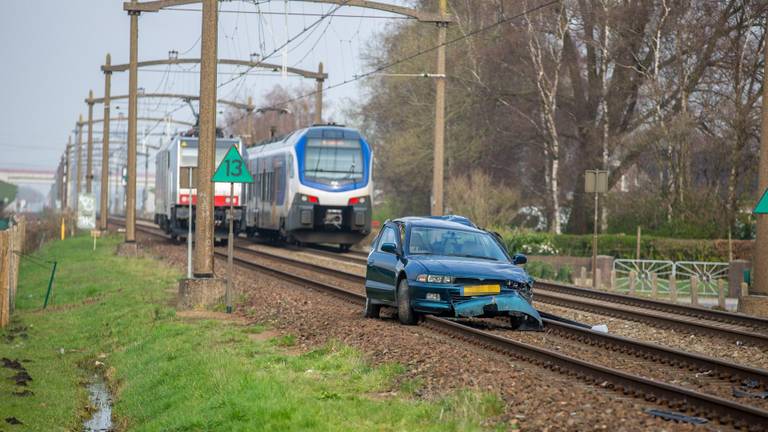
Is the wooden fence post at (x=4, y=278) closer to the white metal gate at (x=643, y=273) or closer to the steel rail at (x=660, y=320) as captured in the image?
the steel rail at (x=660, y=320)

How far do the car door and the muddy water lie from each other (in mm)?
4174

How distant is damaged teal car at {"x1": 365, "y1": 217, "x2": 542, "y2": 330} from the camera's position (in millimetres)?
15938

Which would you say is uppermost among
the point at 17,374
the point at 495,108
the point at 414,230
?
the point at 495,108

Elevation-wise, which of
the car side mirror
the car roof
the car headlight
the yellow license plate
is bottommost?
the yellow license plate

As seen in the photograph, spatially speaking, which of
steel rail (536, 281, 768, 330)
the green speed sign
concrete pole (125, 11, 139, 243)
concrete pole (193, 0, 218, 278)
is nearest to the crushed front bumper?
steel rail (536, 281, 768, 330)

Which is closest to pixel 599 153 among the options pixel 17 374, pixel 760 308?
pixel 760 308

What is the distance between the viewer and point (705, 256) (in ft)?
120

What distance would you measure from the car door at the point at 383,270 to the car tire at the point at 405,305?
30 centimetres

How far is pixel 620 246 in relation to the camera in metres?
38.7

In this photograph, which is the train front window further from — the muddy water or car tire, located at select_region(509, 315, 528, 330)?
car tire, located at select_region(509, 315, 528, 330)

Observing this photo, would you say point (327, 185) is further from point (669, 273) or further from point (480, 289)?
point (480, 289)

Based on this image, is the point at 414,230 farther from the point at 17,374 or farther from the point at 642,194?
the point at 642,194

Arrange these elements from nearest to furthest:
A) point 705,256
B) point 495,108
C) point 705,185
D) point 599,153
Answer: point 705,256 → point 705,185 → point 599,153 → point 495,108

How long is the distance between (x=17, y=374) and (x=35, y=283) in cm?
1911
